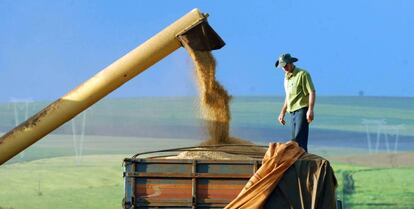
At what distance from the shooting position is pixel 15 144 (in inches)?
527

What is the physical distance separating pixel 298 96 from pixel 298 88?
0.31 feet

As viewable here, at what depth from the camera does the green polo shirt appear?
44.3 feet

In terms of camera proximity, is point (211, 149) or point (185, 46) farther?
point (185, 46)

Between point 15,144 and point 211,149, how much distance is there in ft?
8.61

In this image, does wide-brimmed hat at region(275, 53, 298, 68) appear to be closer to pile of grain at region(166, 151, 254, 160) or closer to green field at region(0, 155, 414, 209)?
pile of grain at region(166, 151, 254, 160)

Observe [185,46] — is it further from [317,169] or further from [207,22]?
[317,169]

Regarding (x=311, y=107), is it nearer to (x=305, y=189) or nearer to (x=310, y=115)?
(x=310, y=115)

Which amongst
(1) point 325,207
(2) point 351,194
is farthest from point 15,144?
(2) point 351,194

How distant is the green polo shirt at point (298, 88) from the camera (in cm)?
1351

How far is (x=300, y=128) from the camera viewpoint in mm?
13430

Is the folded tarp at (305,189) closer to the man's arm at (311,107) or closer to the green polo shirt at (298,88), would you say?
the man's arm at (311,107)

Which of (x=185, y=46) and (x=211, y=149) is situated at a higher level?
(x=185, y=46)

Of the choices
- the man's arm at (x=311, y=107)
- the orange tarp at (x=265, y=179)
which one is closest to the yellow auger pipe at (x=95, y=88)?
the man's arm at (x=311, y=107)

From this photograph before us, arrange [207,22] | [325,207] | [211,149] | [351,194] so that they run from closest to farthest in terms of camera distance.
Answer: [325,207] → [211,149] → [207,22] → [351,194]
